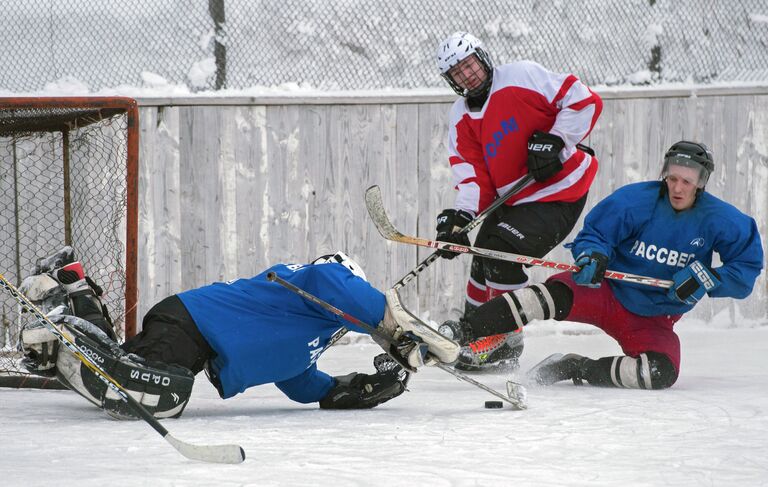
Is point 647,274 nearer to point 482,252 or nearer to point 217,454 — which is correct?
point 482,252

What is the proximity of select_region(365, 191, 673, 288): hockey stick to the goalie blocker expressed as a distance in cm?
116

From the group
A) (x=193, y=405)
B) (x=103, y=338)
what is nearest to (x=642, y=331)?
(x=193, y=405)

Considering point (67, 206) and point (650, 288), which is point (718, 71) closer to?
point (650, 288)

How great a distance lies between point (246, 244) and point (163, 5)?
148 centimetres

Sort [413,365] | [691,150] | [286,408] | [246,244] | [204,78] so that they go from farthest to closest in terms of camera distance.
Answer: [204,78] < [246,244] < [691,150] < [286,408] < [413,365]

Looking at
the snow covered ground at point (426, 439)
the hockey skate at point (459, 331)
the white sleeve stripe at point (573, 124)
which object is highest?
the white sleeve stripe at point (573, 124)

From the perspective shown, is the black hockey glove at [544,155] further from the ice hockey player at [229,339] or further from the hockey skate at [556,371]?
the ice hockey player at [229,339]

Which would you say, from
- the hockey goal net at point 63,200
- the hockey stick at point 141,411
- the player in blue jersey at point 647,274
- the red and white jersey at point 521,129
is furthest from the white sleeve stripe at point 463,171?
the hockey stick at point 141,411

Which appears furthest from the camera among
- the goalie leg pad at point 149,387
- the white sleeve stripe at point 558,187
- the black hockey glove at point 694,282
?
the white sleeve stripe at point 558,187

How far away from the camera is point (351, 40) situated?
5.48m

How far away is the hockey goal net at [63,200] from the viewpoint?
427 cm

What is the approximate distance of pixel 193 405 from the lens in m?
3.02

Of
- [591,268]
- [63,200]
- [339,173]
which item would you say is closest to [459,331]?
[591,268]

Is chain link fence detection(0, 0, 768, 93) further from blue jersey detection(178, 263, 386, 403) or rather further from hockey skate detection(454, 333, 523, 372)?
blue jersey detection(178, 263, 386, 403)
